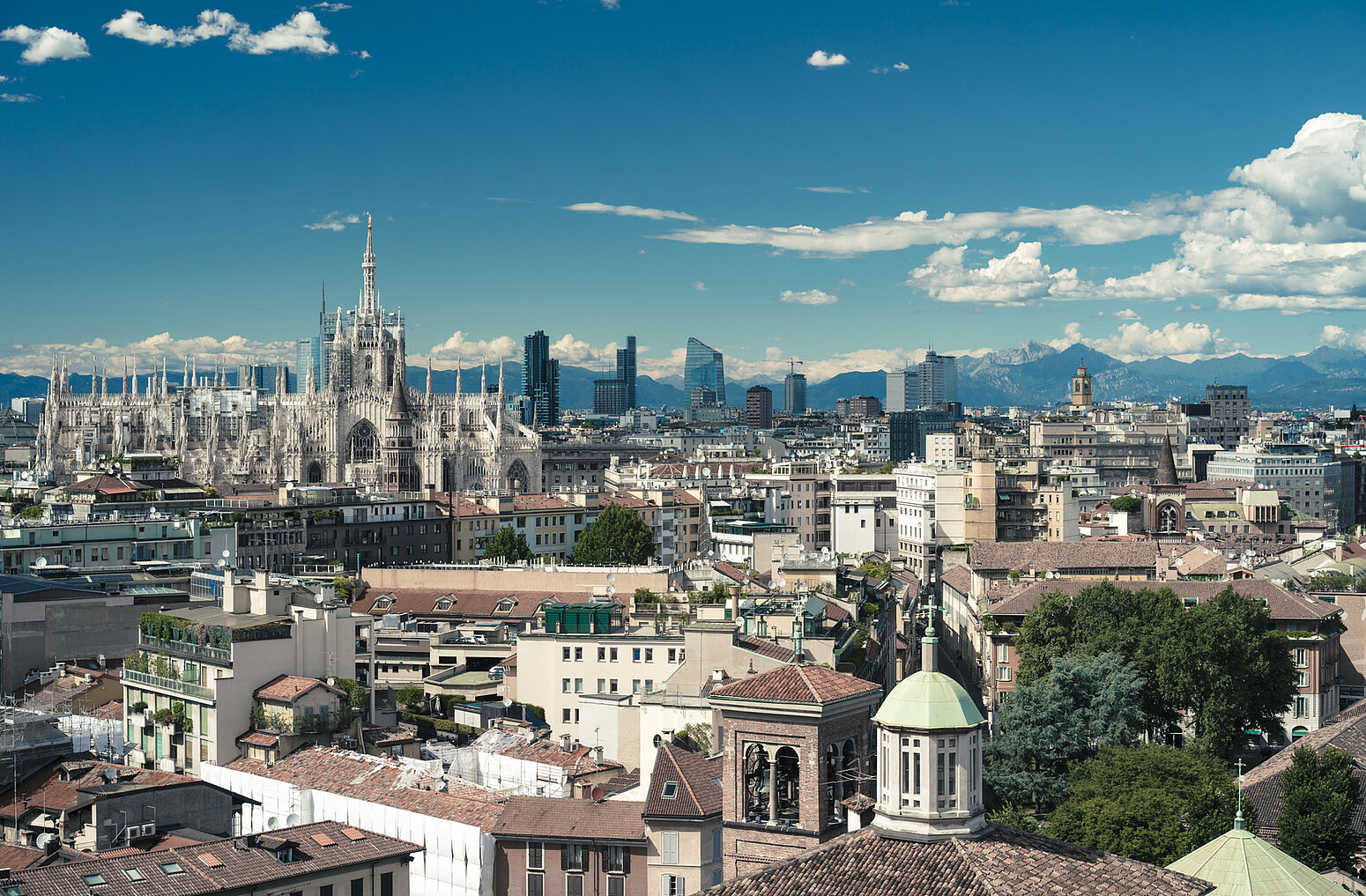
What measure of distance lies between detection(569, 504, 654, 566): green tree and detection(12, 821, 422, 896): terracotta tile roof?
205ft

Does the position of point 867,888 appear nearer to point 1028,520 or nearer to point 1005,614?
point 1005,614

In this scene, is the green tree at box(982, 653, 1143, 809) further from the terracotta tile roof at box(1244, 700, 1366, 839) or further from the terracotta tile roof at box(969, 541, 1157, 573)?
the terracotta tile roof at box(969, 541, 1157, 573)

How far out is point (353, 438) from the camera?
162 metres

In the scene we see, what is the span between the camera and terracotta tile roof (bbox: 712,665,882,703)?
26547 millimetres

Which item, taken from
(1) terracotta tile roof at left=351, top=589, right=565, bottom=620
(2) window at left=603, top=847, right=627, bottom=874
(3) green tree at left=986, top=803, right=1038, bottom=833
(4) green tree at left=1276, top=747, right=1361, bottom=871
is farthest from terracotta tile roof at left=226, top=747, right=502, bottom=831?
(1) terracotta tile roof at left=351, top=589, right=565, bottom=620

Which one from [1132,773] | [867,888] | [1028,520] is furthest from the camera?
[1028,520]

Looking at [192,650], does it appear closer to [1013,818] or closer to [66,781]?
[66,781]

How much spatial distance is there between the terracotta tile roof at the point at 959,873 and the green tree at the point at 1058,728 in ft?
82.9

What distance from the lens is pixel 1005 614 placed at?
60594mm

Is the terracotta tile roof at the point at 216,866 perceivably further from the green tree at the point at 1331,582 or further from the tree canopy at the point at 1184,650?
the green tree at the point at 1331,582

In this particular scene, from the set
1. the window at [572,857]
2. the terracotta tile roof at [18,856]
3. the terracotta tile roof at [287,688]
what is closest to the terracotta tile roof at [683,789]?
the window at [572,857]

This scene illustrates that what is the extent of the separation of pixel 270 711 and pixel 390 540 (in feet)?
186

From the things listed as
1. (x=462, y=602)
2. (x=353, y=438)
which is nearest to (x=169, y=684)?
(x=462, y=602)

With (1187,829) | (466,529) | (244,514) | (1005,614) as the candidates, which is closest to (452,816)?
(1187,829)
